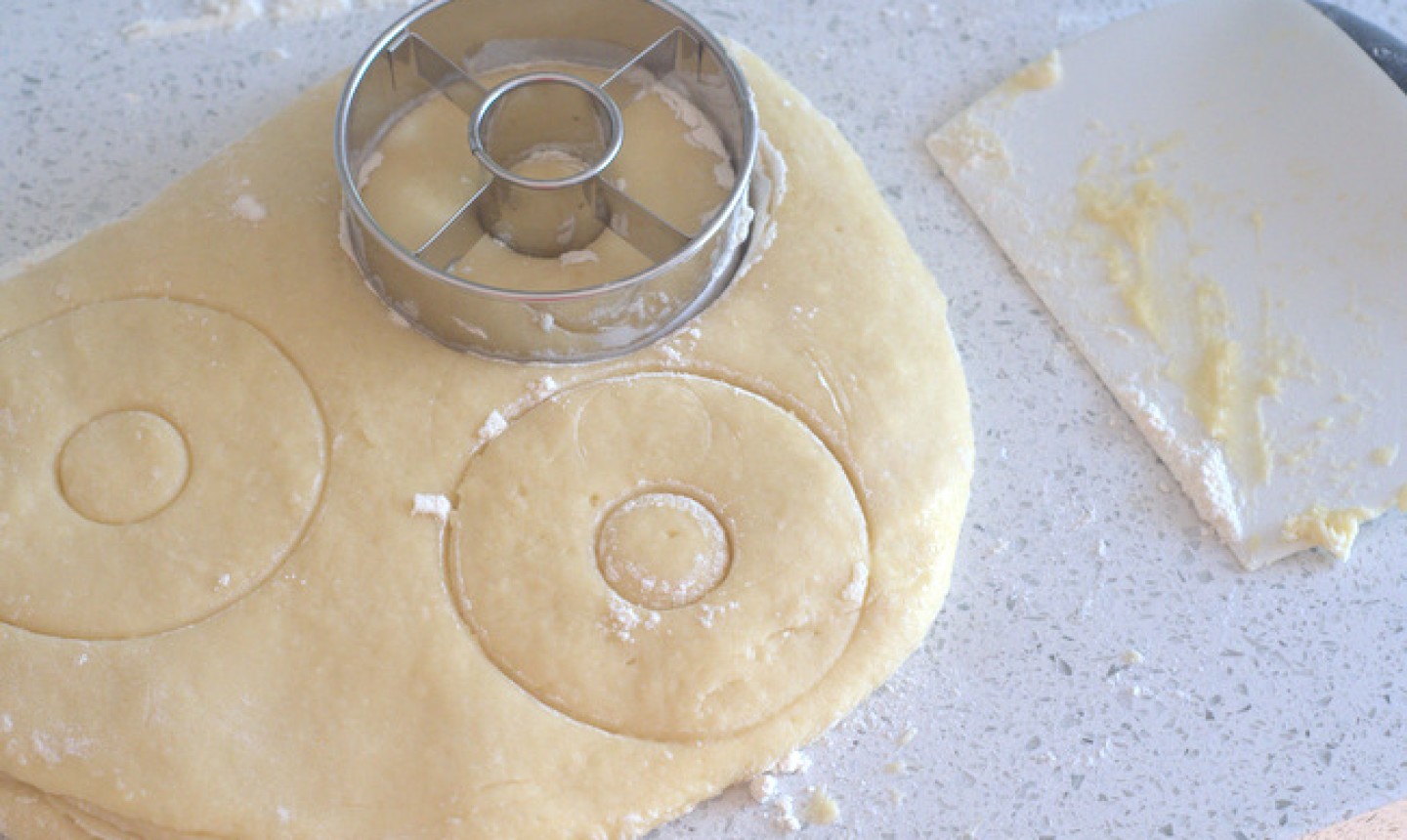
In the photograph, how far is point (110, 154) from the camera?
1416 millimetres

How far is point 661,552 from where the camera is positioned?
3.69ft

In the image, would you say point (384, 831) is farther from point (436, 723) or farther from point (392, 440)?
point (392, 440)

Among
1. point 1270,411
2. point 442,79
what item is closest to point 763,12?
point 442,79

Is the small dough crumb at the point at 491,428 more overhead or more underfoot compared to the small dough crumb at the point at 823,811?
more overhead

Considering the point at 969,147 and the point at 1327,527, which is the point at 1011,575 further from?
the point at 969,147

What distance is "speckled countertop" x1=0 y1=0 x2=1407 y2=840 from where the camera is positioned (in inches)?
46.4

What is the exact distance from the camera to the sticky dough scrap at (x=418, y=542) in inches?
41.5

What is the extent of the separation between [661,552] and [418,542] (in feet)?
0.70

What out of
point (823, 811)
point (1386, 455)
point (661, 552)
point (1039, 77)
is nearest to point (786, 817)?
point (823, 811)

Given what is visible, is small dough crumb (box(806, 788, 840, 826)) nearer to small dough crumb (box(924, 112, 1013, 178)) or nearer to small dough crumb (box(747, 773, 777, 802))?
small dough crumb (box(747, 773, 777, 802))

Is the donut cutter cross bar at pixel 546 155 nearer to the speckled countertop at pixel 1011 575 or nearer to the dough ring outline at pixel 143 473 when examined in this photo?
the dough ring outline at pixel 143 473

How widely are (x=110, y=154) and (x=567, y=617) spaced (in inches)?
30.7

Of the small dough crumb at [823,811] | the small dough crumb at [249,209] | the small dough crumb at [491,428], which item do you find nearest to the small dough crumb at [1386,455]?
the small dough crumb at [823,811]

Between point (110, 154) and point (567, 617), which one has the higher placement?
point (110, 154)
